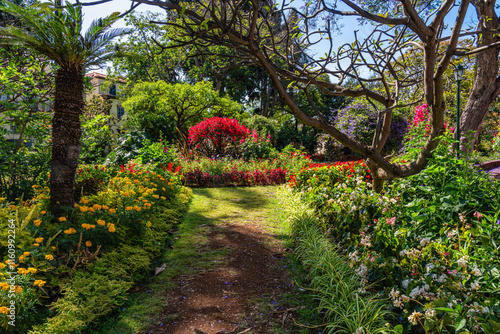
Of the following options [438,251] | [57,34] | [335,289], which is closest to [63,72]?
[57,34]

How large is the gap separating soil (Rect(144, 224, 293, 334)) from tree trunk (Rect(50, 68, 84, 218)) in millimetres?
1845

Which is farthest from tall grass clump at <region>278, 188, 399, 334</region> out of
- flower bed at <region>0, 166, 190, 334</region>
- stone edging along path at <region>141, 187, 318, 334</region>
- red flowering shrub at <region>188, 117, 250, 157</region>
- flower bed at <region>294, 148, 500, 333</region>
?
red flowering shrub at <region>188, 117, 250, 157</region>

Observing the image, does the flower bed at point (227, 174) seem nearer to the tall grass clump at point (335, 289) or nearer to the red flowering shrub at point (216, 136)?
the red flowering shrub at point (216, 136)

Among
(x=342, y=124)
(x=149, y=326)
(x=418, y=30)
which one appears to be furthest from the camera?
(x=342, y=124)

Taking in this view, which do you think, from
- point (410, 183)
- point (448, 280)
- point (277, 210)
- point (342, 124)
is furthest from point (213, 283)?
point (342, 124)

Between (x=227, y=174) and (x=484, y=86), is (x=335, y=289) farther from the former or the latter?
(x=484, y=86)

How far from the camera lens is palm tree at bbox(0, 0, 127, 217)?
3197mm

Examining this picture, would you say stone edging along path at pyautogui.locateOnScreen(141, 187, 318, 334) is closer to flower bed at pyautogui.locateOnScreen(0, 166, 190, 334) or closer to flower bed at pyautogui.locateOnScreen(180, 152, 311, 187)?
flower bed at pyautogui.locateOnScreen(0, 166, 190, 334)

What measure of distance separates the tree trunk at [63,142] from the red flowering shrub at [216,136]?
7556 mm

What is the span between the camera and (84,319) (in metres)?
2.11

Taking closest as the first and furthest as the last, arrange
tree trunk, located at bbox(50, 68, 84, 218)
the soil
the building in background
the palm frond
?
the soil, the palm frond, tree trunk, located at bbox(50, 68, 84, 218), the building in background

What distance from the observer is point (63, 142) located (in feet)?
11.0

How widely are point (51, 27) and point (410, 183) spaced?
14.1 feet

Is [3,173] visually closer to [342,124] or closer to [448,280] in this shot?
[448,280]
